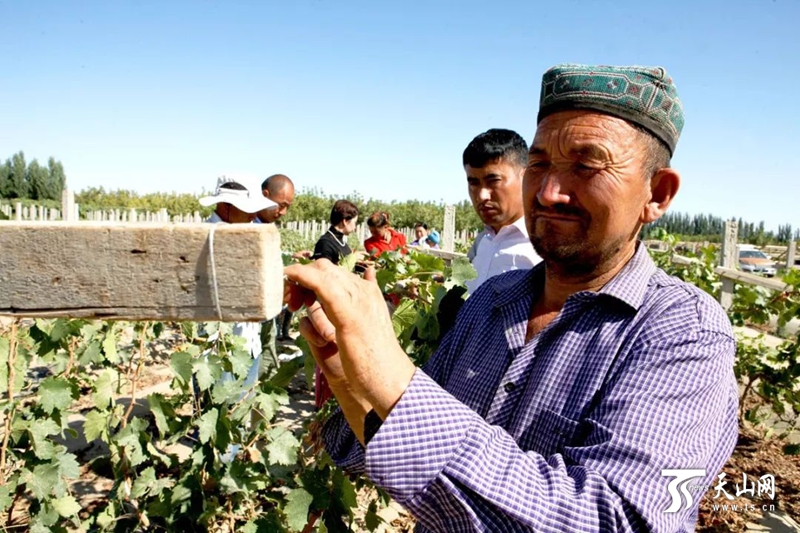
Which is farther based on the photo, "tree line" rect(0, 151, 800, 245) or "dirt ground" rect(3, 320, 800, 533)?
"tree line" rect(0, 151, 800, 245)

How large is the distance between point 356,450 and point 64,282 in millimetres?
729

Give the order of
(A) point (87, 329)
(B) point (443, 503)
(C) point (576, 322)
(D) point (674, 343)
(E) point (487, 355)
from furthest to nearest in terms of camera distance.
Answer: (A) point (87, 329) < (E) point (487, 355) < (C) point (576, 322) < (D) point (674, 343) < (B) point (443, 503)

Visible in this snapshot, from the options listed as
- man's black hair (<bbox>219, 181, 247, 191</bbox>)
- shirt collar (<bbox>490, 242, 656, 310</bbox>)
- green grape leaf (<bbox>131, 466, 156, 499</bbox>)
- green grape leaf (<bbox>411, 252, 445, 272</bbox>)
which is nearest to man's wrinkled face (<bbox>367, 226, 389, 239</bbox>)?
man's black hair (<bbox>219, 181, 247, 191</bbox>)

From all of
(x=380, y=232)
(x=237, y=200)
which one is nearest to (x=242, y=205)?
(x=237, y=200)

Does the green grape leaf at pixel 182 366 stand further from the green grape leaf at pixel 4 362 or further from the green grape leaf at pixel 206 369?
the green grape leaf at pixel 4 362

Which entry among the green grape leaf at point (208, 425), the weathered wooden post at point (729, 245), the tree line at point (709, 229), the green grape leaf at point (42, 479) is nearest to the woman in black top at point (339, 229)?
the green grape leaf at point (208, 425)

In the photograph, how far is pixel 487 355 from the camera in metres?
1.32

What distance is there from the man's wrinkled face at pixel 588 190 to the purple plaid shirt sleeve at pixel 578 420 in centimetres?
10

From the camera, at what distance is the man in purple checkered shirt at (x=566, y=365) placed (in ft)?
2.73

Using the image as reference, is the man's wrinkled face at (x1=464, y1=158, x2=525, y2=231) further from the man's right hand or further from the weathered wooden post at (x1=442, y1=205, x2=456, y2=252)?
the weathered wooden post at (x1=442, y1=205, x2=456, y2=252)

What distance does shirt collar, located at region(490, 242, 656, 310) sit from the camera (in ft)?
3.76

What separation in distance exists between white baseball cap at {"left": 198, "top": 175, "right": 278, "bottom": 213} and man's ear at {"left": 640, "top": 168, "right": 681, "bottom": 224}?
101 inches

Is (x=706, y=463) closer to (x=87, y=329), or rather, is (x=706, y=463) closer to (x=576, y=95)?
(x=576, y=95)

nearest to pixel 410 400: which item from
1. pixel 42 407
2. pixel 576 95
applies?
pixel 576 95
